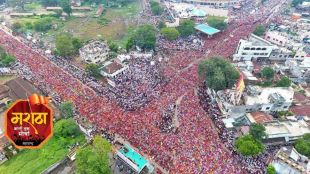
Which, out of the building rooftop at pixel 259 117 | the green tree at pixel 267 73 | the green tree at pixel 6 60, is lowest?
the building rooftop at pixel 259 117

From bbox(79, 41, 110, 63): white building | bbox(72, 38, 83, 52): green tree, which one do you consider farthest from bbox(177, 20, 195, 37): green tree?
bbox(72, 38, 83, 52): green tree

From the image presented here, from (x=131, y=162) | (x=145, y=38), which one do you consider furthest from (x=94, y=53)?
(x=131, y=162)

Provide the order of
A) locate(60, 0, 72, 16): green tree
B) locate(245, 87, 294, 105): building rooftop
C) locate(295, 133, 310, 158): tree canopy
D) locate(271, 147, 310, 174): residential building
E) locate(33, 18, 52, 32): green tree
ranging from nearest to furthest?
1. locate(271, 147, 310, 174): residential building
2. locate(295, 133, 310, 158): tree canopy
3. locate(245, 87, 294, 105): building rooftop
4. locate(33, 18, 52, 32): green tree
5. locate(60, 0, 72, 16): green tree

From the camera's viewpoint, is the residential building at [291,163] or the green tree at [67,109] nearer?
the residential building at [291,163]

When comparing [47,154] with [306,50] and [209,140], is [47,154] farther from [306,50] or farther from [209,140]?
[306,50]

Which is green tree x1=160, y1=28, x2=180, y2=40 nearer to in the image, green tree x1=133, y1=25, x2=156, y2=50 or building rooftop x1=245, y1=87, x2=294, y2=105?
green tree x1=133, y1=25, x2=156, y2=50

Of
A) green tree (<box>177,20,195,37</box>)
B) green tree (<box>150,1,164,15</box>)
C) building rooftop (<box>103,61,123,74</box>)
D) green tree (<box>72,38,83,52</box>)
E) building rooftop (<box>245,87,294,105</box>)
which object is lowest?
building rooftop (<box>245,87,294,105</box>)

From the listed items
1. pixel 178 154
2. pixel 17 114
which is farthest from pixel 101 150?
pixel 17 114

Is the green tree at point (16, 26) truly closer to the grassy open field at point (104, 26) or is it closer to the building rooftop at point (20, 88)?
the grassy open field at point (104, 26)

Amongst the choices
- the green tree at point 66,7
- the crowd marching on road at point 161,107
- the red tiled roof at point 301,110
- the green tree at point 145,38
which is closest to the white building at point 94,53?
the crowd marching on road at point 161,107
